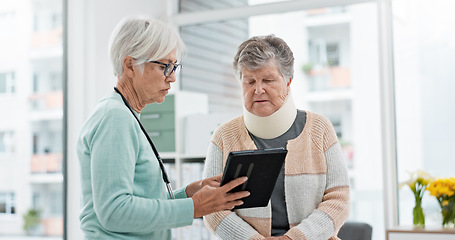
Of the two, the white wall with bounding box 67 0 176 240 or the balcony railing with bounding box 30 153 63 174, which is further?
the balcony railing with bounding box 30 153 63 174

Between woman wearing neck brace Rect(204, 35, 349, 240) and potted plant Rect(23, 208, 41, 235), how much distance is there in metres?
2.98

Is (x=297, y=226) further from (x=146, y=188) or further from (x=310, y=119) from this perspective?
(x=146, y=188)

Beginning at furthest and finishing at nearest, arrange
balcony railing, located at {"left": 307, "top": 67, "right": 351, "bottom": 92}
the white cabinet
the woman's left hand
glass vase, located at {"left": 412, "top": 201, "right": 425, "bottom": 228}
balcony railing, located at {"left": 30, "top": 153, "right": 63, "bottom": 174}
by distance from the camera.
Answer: balcony railing, located at {"left": 307, "top": 67, "right": 351, "bottom": 92} → balcony railing, located at {"left": 30, "top": 153, "right": 63, "bottom": 174} → glass vase, located at {"left": 412, "top": 201, "right": 425, "bottom": 228} → the white cabinet → the woman's left hand

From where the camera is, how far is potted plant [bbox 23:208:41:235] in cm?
455

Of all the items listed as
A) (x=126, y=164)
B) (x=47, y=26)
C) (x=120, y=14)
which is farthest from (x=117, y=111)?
(x=47, y=26)

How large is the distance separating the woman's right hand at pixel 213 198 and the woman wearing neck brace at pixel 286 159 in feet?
1.53

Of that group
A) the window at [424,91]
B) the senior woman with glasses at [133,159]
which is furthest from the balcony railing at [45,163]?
the senior woman with glasses at [133,159]

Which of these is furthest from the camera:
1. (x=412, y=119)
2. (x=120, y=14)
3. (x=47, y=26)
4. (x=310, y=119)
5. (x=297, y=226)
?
(x=47, y=26)

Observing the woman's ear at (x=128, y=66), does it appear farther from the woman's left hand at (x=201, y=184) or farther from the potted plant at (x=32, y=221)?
the potted plant at (x=32, y=221)

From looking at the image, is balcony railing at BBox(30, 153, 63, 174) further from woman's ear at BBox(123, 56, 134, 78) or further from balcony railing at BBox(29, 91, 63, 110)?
woman's ear at BBox(123, 56, 134, 78)

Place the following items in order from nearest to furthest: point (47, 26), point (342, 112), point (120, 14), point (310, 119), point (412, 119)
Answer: point (310, 119), point (412, 119), point (120, 14), point (47, 26), point (342, 112)

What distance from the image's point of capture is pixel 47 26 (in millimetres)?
4281

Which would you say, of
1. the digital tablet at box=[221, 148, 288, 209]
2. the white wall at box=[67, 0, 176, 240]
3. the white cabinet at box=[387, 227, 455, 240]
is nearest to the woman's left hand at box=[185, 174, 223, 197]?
the digital tablet at box=[221, 148, 288, 209]

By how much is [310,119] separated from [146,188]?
80 cm
